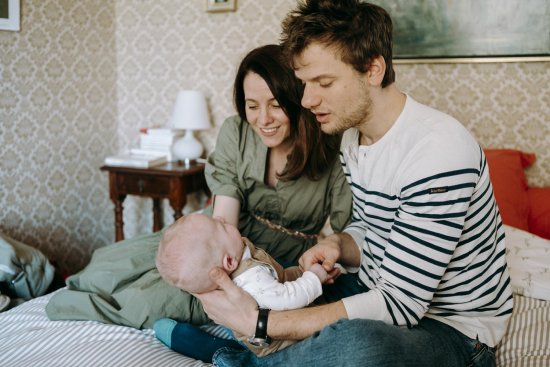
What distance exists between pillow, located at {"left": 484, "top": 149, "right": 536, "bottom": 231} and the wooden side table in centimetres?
171

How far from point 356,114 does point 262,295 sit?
21.2 inches

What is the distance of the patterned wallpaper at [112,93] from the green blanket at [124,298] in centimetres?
146

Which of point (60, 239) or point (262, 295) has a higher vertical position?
point (262, 295)

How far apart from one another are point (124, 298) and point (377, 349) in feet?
2.86

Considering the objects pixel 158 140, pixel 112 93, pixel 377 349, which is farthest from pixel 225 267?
pixel 112 93

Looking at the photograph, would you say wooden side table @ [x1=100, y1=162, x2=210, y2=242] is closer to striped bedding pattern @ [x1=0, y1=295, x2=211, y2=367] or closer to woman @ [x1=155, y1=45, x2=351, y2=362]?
woman @ [x1=155, y1=45, x2=351, y2=362]

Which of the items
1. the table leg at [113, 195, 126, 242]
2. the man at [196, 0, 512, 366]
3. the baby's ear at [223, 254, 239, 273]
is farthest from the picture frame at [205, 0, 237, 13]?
the baby's ear at [223, 254, 239, 273]

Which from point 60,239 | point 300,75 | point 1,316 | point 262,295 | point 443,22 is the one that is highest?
point 443,22

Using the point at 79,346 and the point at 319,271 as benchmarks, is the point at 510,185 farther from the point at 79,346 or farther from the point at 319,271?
the point at 79,346

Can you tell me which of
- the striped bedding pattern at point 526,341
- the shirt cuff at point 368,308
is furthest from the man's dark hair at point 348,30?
the striped bedding pattern at point 526,341

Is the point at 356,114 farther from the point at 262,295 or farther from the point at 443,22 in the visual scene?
the point at 443,22

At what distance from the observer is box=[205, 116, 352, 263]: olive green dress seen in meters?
1.95

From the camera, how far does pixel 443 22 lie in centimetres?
275

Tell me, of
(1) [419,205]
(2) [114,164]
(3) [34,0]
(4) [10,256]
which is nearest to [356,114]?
(1) [419,205]
